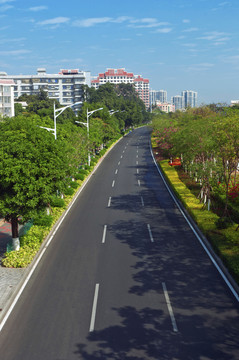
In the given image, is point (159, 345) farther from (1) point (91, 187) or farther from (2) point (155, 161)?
(2) point (155, 161)

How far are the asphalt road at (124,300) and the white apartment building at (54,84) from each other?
5389 inches

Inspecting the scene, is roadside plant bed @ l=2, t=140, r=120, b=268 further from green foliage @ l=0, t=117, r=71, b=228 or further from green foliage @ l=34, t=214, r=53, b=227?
green foliage @ l=0, t=117, r=71, b=228

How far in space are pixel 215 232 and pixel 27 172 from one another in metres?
11.2

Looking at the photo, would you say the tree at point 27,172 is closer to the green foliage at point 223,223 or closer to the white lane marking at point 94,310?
the white lane marking at point 94,310

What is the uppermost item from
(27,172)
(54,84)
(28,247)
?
(54,84)

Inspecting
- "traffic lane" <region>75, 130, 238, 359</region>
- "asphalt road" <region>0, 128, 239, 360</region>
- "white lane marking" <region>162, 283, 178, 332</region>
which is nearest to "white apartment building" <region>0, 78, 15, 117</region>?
"asphalt road" <region>0, 128, 239, 360</region>

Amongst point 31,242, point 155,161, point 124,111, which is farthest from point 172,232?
point 124,111

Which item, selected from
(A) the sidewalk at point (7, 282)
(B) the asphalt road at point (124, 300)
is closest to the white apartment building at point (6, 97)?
(B) the asphalt road at point (124, 300)

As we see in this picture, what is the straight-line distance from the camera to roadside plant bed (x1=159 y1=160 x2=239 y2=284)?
55.6ft

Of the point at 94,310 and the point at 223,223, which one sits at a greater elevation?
the point at 223,223

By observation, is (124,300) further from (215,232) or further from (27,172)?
(215,232)

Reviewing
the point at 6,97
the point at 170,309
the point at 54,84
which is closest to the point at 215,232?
the point at 170,309

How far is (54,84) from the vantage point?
Result: 15600cm

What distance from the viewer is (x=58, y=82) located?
511 ft
